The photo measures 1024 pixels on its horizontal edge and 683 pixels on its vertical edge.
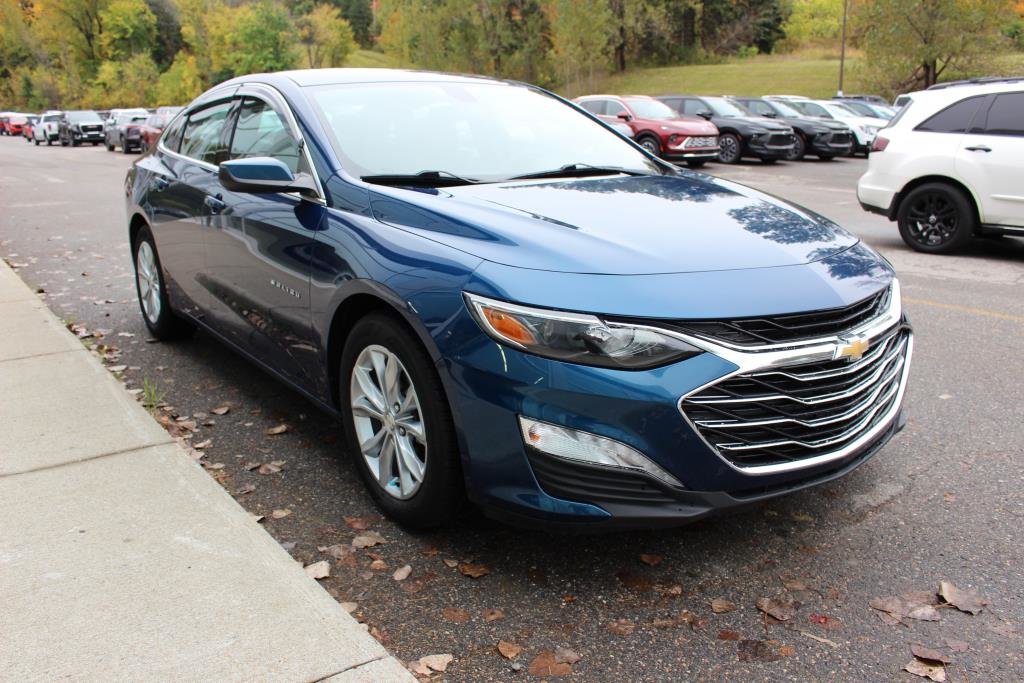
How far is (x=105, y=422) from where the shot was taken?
4324 mm

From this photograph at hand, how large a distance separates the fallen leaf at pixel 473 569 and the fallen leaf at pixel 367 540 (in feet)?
1.19

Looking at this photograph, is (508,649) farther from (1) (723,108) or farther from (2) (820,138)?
(2) (820,138)

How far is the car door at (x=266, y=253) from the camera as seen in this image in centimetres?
379

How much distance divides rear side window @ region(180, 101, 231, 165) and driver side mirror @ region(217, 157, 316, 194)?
3.91ft

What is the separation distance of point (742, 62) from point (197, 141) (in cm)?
7205

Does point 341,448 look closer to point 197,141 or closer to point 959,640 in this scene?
point 197,141

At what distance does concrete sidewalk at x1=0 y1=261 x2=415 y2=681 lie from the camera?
2.56 meters

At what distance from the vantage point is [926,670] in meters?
2.58

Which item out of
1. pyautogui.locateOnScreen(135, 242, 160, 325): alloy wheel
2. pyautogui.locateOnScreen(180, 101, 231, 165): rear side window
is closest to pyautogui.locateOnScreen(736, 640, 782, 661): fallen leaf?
pyautogui.locateOnScreen(180, 101, 231, 165): rear side window

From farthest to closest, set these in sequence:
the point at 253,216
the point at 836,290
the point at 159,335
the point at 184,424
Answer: the point at 159,335 < the point at 184,424 < the point at 253,216 < the point at 836,290

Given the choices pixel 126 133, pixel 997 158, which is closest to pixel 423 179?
pixel 997 158

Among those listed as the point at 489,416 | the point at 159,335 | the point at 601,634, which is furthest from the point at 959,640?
the point at 159,335

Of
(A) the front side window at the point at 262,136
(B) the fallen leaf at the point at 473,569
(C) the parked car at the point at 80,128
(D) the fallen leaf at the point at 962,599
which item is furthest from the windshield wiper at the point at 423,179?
(C) the parked car at the point at 80,128

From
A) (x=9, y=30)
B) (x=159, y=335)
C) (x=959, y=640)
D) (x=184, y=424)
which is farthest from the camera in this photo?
(x=9, y=30)
